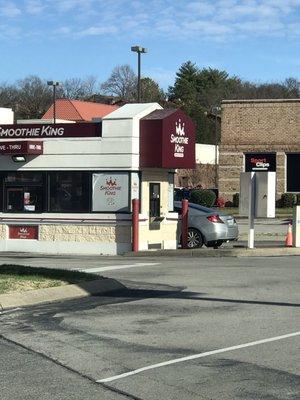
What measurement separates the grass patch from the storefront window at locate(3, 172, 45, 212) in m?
6.82

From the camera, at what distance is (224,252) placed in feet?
61.8

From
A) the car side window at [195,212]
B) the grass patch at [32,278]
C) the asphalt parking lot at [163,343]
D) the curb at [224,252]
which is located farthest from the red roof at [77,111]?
the asphalt parking lot at [163,343]

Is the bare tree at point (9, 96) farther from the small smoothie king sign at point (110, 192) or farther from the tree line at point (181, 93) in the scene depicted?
the small smoothie king sign at point (110, 192)

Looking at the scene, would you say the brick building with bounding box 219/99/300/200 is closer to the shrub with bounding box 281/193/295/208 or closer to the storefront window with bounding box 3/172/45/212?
the shrub with bounding box 281/193/295/208

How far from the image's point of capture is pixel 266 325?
8.80 meters

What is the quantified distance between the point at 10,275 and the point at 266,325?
5774 mm

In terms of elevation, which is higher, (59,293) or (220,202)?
(220,202)

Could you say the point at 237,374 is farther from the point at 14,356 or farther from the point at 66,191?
the point at 66,191

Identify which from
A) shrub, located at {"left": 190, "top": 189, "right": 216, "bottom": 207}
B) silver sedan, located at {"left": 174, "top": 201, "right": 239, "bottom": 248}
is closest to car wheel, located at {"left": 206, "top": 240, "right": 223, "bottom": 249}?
silver sedan, located at {"left": 174, "top": 201, "right": 239, "bottom": 248}

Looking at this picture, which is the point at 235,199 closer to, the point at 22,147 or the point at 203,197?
the point at 203,197

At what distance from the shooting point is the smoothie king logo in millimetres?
20141

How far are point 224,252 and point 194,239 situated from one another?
88.1 inches

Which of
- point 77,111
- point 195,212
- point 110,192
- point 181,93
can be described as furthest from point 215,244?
point 181,93

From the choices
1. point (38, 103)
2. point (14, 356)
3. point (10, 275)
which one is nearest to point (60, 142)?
point (10, 275)
